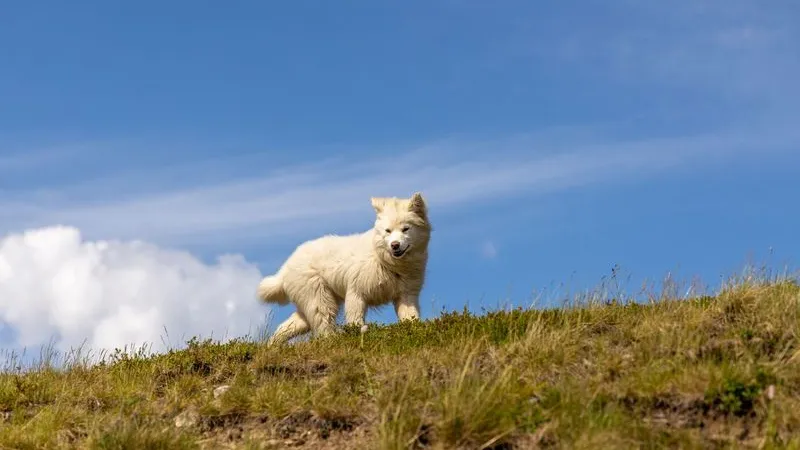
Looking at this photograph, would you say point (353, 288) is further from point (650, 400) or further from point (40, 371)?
point (650, 400)

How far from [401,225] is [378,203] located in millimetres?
644

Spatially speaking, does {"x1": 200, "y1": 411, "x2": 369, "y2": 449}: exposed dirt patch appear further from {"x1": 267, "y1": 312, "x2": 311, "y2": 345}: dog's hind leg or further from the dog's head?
{"x1": 267, "y1": 312, "x2": 311, "y2": 345}: dog's hind leg

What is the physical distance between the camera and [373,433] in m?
7.37

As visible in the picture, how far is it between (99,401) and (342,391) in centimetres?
286

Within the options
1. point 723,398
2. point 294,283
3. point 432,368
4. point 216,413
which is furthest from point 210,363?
point 723,398

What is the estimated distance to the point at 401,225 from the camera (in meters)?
14.2

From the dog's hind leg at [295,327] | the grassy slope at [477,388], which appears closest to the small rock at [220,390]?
the grassy slope at [477,388]

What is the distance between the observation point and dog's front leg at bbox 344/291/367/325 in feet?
47.0

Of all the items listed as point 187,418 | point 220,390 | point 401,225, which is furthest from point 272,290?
point 187,418

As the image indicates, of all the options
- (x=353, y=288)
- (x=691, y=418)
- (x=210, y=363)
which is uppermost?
(x=353, y=288)

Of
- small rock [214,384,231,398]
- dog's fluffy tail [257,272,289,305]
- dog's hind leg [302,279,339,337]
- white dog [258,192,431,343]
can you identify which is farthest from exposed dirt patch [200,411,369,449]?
dog's fluffy tail [257,272,289,305]

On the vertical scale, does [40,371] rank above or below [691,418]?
above

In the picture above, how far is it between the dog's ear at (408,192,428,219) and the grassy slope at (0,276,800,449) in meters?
3.36

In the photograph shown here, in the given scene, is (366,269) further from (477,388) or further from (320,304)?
(477,388)
